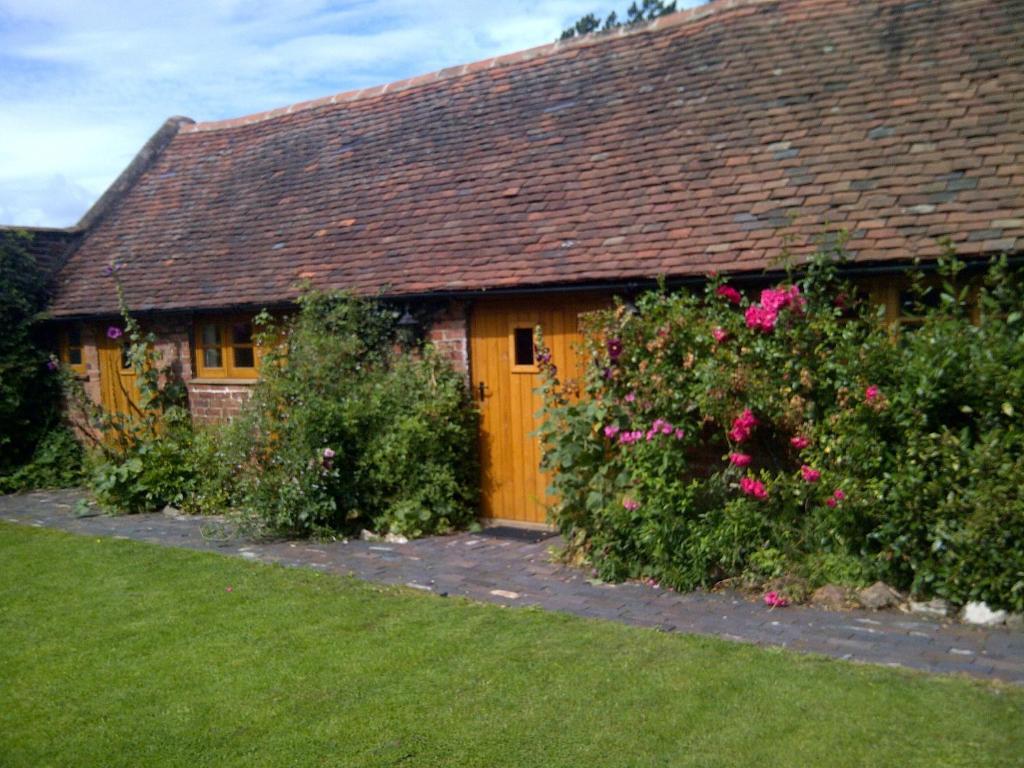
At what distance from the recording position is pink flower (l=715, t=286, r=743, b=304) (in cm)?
797

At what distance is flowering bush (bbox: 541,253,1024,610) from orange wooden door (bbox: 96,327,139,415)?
27.2 feet

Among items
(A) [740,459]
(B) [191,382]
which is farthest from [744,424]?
(B) [191,382]

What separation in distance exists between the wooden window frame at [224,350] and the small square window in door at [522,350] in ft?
12.9

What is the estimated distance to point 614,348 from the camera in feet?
26.5

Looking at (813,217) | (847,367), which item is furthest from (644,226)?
(847,367)

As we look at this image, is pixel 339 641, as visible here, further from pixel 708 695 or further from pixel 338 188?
pixel 338 188

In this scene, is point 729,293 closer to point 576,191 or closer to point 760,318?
point 760,318

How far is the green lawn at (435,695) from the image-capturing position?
15.1 feet

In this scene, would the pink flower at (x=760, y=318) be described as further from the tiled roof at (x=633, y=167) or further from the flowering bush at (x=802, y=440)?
the tiled roof at (x=633, y=167)

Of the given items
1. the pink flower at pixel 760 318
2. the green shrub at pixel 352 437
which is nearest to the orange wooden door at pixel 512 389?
the green shrub at pixel 352 437

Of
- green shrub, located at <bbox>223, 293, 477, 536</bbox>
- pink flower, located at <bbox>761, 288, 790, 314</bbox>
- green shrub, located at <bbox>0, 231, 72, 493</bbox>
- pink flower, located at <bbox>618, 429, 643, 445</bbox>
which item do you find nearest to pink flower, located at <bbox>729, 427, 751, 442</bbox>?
pink flower, located at <bbox>618, 429, 643, 445</bbox>

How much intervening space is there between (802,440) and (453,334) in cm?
440

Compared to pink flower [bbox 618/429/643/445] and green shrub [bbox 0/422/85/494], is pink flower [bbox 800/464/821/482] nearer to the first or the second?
pink flower [bbox 618/429/643/445]

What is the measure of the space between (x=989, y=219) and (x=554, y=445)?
3984 millimetres
